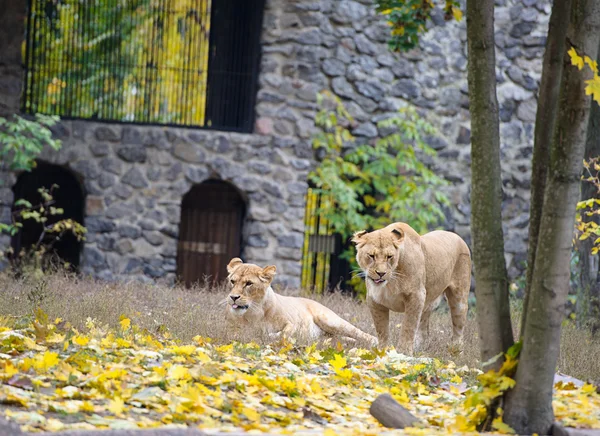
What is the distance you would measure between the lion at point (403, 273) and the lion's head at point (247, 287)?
79 centimetres

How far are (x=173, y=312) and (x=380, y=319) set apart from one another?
6.03 ft

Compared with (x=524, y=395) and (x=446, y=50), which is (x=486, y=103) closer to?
(x=524, y=395)

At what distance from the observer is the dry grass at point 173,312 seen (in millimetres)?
6883

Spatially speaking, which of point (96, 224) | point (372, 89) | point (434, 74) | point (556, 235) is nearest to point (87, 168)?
point (96, 224)

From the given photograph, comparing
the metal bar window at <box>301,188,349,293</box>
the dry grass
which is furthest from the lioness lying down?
the metal bar window at <box>301,188,349,293</box>


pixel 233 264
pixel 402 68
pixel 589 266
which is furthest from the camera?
pixel 402 68

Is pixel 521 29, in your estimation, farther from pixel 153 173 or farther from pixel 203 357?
pixel 203 357

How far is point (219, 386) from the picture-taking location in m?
4.93

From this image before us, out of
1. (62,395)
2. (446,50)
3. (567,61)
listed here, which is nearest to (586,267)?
(446,50)

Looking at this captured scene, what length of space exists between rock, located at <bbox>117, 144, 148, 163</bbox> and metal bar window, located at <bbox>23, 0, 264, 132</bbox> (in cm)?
43

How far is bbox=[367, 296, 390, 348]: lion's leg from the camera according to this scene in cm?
724

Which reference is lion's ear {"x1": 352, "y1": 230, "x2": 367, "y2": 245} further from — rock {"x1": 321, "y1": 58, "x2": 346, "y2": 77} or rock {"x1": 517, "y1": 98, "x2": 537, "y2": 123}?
rock {"x1": 517, "y1": 98, "x2": 537, "y2": 123}

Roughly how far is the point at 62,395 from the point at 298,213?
27.8 feet

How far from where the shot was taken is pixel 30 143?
1080 centimetres
